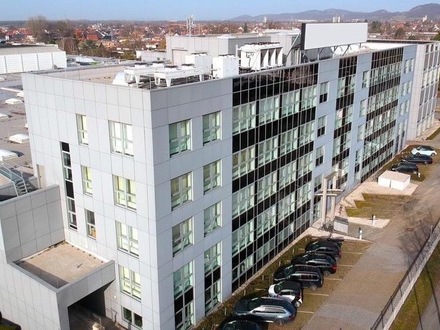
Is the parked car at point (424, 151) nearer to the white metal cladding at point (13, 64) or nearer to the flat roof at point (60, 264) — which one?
the flat roof at point (60, 264)

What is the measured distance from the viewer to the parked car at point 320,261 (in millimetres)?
35750

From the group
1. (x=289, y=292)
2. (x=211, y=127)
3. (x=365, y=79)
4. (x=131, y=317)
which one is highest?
(x=365, y=79)

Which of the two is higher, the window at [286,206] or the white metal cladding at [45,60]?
the white metal cladding at [45,60]

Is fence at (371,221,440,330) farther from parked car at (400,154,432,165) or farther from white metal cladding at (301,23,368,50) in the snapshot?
parked car at (400,154,432,165)

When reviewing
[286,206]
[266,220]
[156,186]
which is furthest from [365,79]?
[156,186]

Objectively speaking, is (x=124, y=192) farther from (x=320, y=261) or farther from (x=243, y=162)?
(x=320, y=261)

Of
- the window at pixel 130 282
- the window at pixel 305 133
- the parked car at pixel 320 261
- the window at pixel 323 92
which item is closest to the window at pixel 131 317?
the window at pixel 130 282

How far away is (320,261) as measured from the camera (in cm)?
3594

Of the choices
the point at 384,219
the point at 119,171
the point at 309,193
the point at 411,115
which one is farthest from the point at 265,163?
the point at 411,115

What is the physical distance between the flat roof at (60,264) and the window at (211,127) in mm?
10290

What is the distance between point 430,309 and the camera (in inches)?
1244

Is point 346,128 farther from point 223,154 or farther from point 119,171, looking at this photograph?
point 119,171

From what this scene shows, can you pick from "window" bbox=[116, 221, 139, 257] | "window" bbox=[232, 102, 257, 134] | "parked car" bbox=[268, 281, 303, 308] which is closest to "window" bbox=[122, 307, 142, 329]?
"window" bbox=[116, 221, 139, 257]

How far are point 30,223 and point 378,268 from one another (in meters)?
26.3
